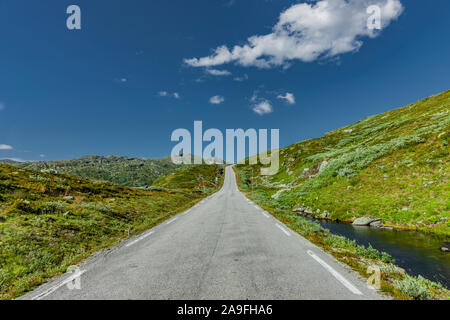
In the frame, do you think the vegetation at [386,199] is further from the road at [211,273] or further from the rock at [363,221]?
the road at [211,273]

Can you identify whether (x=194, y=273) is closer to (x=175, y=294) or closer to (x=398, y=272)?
(x=175, y=294)

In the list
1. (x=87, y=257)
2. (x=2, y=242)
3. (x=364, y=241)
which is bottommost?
(x=364, y=241)

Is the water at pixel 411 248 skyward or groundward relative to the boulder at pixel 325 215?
skyward

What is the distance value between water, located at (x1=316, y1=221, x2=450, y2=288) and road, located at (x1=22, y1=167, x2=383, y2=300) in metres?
4.06

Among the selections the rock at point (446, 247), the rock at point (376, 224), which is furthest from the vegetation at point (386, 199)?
the rock at point (446, 247)

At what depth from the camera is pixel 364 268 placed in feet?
19.9

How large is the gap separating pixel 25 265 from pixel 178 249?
485 centimetres

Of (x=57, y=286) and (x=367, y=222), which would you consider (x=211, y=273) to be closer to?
(x=57, y=286)

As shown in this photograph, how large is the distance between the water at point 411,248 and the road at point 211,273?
4.06m

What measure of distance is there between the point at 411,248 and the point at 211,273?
10.9 meters

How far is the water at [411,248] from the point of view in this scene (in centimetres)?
778

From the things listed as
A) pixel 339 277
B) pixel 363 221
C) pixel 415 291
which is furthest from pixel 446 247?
pixel 339 277

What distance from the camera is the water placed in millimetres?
7783
